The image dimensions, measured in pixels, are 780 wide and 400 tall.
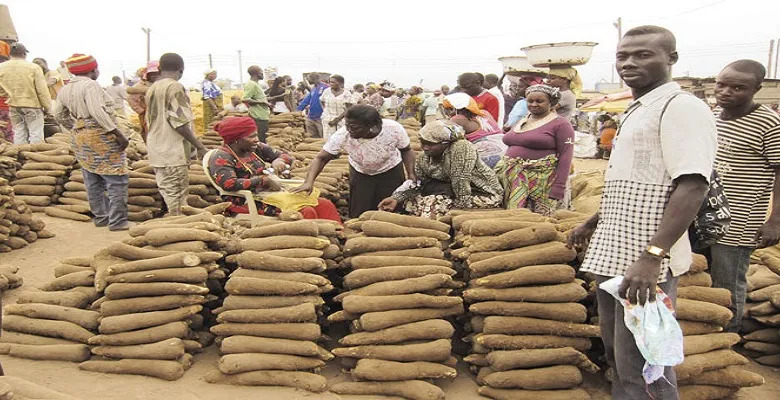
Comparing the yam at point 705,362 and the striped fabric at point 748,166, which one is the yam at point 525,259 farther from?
the striped fabric at point 748,166

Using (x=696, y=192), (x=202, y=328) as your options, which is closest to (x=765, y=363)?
(x=696, y=192)

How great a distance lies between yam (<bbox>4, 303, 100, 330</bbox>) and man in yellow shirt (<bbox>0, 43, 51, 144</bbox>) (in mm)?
6282

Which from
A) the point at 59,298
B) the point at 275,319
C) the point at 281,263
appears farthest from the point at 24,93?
the point at 275,319

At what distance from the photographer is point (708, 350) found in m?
3.50

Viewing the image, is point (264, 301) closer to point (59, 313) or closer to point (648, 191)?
point (59, 313)

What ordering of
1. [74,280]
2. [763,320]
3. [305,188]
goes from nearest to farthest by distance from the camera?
[763,320] < [74,280] < [305,188]

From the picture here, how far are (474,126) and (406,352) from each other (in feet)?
10.1

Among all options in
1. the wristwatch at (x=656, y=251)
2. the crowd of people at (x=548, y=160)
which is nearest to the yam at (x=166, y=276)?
the crowd of people at (x=548, y=160)

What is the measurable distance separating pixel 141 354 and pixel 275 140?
746cm

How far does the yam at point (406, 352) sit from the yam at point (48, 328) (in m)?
1.89

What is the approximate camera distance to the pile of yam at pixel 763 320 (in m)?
4.17

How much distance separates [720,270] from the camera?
398 centimetres

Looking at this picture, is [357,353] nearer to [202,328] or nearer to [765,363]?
[202,328]

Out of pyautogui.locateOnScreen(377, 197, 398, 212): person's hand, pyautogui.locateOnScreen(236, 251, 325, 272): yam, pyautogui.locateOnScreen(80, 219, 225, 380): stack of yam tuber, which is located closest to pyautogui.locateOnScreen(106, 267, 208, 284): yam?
pyautogui.locateOnScreen(80, 219, 225, 380): stack of yam tuber
